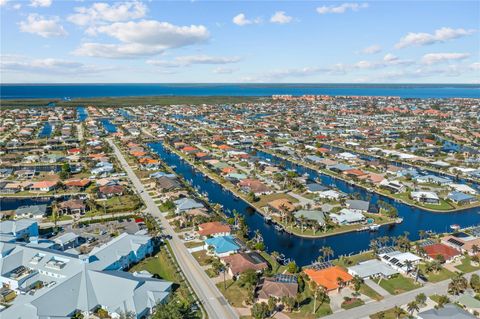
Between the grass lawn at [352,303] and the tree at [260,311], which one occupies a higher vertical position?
the tree at [260,311]

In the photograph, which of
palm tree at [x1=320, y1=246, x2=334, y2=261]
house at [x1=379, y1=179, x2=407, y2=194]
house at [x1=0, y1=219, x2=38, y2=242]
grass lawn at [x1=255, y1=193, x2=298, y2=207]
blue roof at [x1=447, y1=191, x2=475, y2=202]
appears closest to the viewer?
palm tree at [x1=320, y1=246, x2=334, y2=261]

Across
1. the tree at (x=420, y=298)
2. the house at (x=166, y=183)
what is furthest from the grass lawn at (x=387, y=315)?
the house at (x=166, y=183)

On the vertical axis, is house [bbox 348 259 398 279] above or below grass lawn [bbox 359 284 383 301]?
above

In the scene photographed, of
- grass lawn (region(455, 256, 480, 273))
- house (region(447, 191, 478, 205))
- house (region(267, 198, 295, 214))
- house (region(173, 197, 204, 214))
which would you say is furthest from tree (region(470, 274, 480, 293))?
house (region(173, 197, 204, 214))

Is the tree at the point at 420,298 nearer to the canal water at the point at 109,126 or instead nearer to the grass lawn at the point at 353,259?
the grass lawn at the point at 353,259

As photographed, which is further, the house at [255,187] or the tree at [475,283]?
the house at [255,187]

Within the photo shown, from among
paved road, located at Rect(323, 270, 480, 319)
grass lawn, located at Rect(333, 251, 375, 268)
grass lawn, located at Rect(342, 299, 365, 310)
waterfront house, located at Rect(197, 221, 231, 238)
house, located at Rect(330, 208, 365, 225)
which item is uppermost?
waterfront house, located at Rect(197, 221, 231, 238)

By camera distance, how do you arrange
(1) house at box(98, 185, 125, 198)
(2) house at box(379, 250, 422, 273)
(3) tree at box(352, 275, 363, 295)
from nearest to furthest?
(3) tree at box(352, 275, 363, 295), (2) house at box(379, 250, 422, 273), (1) house at box(98, 185, 125, 198)

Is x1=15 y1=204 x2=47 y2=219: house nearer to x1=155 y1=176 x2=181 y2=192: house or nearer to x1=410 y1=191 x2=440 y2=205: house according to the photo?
x1=155 y1=176 x2=181 y2=192: house
